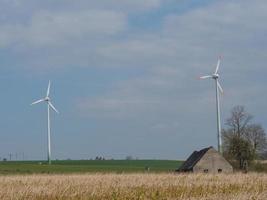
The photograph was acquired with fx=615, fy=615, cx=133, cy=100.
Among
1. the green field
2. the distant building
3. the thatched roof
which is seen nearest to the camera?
the distant building

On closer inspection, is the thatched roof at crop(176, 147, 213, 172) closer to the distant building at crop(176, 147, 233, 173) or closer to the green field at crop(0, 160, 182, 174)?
the distant building at crop(176, 147, 233, 173)

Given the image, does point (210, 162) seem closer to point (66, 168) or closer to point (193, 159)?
point (193, 159)

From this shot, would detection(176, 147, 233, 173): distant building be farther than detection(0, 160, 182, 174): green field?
No

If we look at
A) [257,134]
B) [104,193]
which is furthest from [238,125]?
[104,193]

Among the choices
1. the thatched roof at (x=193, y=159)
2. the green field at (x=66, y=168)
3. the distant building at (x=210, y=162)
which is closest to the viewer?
the distant building at (x=210, y=162)

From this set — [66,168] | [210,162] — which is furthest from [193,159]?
[66,168]

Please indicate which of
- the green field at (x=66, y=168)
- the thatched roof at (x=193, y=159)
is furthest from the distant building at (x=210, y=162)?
the green field at (x=66, y=168)

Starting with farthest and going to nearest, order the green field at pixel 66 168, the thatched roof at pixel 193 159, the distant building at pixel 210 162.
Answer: the green field at pixel 66 168 < the thatched roof at pixel 193 159 < the distant building at pixel 210 162

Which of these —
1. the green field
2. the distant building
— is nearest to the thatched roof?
the distant building

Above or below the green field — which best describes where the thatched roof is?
above

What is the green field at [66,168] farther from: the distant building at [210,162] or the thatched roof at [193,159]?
the distant building at [210,162]

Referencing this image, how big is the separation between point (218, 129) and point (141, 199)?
6593 cm

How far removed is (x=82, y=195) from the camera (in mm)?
23359

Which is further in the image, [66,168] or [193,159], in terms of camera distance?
[66,168]
